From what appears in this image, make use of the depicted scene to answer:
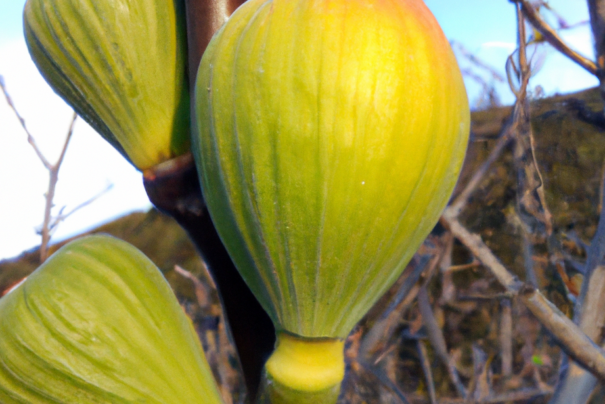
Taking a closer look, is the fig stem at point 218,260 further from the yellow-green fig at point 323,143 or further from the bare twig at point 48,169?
the bare twig at point 48,169

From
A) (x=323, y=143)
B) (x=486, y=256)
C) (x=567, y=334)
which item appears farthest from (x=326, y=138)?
(x=486, y=256)

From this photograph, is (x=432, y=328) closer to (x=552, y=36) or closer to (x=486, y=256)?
(x=486, y=256)

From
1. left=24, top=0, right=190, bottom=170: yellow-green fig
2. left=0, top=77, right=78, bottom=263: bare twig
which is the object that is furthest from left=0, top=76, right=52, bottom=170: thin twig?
left=24, top=0, right=190, bottom=170: yellow-green fig

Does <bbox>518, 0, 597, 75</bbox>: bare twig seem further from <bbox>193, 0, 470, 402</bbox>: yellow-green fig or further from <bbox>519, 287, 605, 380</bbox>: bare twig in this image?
<bbox>193, 0, 470, 402</bbox>: yellow-green fig

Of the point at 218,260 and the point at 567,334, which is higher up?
the point at 218,260

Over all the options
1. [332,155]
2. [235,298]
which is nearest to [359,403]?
[235,298]

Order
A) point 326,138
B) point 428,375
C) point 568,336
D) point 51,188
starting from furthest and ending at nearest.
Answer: point 428,375
point 51,188
point 568,336
point 326,138
